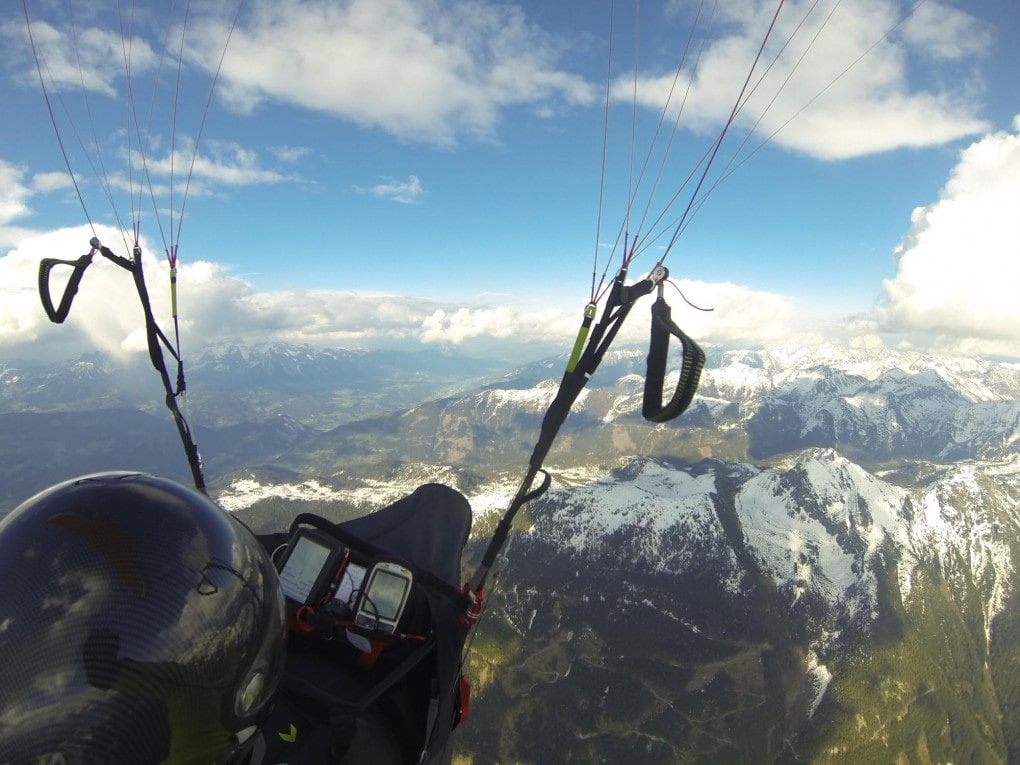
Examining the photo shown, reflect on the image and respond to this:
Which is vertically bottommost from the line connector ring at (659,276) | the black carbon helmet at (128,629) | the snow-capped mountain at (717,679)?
the snow-capped mountain at (717,679)

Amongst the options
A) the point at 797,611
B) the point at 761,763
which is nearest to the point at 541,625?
the point at 761,763

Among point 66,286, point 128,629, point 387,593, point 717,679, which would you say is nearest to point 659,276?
point 387,593

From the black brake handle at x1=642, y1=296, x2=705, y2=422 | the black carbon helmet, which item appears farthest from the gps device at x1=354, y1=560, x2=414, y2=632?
the black brake handle at x1=642, y1=296, x2=705, y2=422

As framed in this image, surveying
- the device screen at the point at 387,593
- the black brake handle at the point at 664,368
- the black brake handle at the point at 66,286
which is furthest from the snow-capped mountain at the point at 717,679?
the black brake handle at the point at 664,368

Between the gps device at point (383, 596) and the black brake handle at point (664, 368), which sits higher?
the black brake handle at point (664, 368)

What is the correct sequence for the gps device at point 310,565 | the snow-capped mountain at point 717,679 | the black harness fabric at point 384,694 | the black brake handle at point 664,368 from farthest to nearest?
the snow-capped mountain at point 717,679 < the gps device at point 310,565 < the black brake handle at point 664,368 < the black harness fabric at point 384,694

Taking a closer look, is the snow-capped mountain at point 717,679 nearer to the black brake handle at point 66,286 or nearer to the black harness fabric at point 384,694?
the black brake handle at point 66,286

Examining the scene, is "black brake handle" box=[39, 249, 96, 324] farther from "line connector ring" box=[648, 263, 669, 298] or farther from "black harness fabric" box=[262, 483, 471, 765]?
"line connector ring" box=[648, 263, 669, 298]
